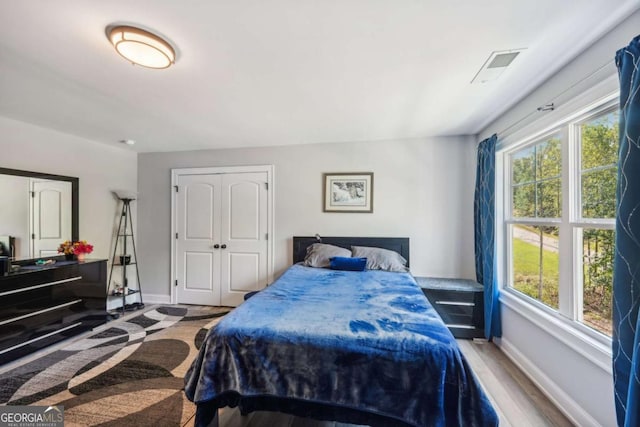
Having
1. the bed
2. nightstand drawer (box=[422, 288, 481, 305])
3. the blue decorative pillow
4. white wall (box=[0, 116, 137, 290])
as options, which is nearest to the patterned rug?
the bed

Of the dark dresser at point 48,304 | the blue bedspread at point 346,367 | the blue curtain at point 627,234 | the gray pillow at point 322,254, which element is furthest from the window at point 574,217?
the dark dresser at point 48,304

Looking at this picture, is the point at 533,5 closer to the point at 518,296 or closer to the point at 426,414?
the point at 426,414

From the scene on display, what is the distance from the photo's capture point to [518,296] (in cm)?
238

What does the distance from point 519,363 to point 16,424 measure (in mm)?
3797

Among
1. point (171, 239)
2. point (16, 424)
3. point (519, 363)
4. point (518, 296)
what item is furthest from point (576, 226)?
point (171, 239)

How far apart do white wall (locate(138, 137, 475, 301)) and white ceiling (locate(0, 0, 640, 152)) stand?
65 centimetres

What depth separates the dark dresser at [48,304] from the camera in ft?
7.39

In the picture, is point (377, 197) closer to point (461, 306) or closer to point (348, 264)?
point (348, 264)

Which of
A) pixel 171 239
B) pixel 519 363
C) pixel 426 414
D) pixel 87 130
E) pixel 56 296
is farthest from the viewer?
pixel 171 239

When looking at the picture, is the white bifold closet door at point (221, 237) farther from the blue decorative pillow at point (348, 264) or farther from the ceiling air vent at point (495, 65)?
the ceiling air vent at point (495, 65)

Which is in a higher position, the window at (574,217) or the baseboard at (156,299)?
the window at (574,217)

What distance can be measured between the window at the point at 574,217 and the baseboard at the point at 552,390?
52 cm

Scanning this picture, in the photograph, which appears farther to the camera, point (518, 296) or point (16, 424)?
point (518, 296)

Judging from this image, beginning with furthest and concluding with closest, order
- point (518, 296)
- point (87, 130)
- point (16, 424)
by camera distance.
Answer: point (87, 130)
point (518, 296)
point (16, 424)
